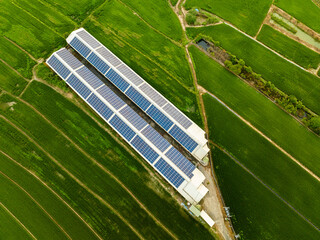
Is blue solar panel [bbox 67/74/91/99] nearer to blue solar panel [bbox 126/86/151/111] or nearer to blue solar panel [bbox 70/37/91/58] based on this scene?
blue solar panel [bbox 70/37/91/58]

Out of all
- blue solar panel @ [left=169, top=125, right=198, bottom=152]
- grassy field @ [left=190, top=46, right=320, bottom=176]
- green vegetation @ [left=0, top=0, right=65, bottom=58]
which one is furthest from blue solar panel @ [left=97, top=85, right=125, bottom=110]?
grassy field @ [left=190, top=46, right=320, bottom=176]

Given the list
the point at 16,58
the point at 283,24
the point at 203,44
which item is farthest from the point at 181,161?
the point at 283,24

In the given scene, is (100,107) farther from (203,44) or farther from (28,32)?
(203,44)

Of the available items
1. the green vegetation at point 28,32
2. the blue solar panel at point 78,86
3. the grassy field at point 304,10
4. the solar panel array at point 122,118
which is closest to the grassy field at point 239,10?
the grassy field at point 304,10

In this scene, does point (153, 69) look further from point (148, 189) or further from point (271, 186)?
point (271, 186)

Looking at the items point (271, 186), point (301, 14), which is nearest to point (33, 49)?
point (271, 186)

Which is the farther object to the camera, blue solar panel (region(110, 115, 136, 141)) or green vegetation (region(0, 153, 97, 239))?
blue solar panel (region(110, 115, 136, 141))
